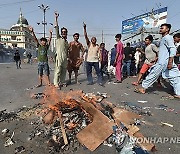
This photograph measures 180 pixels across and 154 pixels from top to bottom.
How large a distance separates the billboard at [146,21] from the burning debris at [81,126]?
73.3 feet

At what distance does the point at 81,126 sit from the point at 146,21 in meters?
24.4

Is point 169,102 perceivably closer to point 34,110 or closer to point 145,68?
point 145,68

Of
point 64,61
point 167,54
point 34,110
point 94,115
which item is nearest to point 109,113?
point 94,115

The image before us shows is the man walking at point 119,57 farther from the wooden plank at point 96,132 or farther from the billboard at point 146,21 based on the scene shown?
the billboard at point 146,21

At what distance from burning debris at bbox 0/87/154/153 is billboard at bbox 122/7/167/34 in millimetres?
22345

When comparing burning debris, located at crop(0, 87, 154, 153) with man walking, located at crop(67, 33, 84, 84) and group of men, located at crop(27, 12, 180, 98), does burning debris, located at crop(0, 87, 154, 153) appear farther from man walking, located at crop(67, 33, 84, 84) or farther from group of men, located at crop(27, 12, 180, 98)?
man walking, located at crop(67, 33, 84, 84)

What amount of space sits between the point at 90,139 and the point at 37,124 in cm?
110

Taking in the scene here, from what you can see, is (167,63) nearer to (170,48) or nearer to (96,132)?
(170,48)

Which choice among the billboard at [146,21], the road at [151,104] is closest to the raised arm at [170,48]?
the road at [151,104]

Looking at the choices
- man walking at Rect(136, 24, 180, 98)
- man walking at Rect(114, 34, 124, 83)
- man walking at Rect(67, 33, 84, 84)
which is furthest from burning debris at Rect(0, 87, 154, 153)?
man walking at Rect(114, 34, 124, 83)

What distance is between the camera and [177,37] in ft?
22.0

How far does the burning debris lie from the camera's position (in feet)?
10.1

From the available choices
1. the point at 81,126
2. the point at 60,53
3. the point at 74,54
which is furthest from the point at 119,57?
the point at 81,126

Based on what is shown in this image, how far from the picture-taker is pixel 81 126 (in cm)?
350
